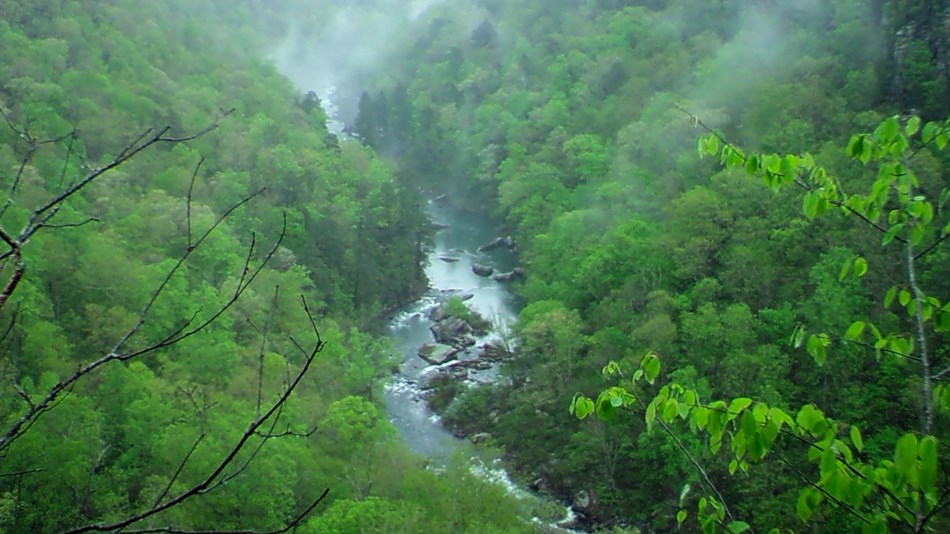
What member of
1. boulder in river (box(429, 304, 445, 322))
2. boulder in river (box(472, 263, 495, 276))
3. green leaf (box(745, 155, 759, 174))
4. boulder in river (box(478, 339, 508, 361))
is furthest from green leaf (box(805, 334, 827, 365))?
boulder in river (box(472, 263, 495, 276))

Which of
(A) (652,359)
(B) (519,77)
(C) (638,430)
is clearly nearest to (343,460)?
Result: (C) (638,430)

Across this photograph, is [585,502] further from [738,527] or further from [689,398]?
[689,398]

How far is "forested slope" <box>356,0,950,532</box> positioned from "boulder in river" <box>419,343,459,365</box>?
3.22 meters

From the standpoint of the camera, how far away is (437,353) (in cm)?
2956

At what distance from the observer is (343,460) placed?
17.6 metres

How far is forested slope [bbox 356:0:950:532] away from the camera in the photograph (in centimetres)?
1772

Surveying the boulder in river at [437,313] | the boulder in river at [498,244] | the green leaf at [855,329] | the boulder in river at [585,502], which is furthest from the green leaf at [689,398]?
the boulder in river at [498,244]

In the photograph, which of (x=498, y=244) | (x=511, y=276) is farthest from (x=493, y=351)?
(x=498, y=244)

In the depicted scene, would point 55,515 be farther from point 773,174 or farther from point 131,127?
point 131,127

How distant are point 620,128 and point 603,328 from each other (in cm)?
1734

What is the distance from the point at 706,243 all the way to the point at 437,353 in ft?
→ 40.1

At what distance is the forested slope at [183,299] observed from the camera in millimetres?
12203

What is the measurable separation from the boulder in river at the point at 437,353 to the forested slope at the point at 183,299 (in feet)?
11.0

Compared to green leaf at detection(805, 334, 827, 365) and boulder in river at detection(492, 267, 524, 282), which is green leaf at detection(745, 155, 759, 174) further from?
boulder in river at detection(492, 267, 524, 282)
